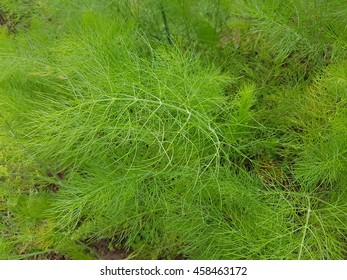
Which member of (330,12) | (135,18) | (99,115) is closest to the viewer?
(99,115)

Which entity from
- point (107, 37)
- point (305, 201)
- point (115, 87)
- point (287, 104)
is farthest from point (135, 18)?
point (305, 201)

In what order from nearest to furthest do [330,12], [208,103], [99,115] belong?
[99,115], [208,103], [330,12]

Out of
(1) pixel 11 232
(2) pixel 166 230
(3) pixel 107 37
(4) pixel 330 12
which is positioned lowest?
(1) pixel 11 232

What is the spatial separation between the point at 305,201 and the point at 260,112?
519mm

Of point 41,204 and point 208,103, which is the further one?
point 41,204

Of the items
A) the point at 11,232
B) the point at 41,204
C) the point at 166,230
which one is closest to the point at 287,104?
the point at 166,230

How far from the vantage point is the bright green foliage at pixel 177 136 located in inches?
65.7

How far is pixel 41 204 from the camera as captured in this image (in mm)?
1977

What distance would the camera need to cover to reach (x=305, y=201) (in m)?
1.81

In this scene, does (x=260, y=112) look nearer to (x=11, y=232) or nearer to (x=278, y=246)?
(x=278, y=246)

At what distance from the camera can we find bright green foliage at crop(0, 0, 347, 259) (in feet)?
5.48

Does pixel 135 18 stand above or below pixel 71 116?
above

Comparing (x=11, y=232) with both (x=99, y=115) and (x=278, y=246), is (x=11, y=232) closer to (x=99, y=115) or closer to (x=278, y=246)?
(x=99, y=115)

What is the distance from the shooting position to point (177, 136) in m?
1.71
